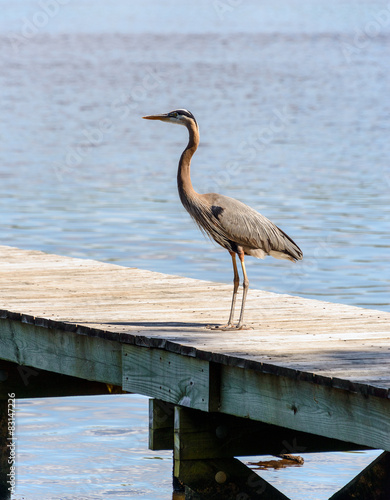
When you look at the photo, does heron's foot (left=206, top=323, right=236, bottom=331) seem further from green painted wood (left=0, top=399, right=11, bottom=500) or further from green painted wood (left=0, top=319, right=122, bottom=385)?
green painted wood (left=0, top=399, right=11, bottom=500)

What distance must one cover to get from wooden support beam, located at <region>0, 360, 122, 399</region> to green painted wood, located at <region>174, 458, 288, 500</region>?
2056mm


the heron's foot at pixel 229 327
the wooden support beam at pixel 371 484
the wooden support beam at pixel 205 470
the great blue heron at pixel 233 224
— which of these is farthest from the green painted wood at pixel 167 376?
the wooden support beam at pixel 371 484

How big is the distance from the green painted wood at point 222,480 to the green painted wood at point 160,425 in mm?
327

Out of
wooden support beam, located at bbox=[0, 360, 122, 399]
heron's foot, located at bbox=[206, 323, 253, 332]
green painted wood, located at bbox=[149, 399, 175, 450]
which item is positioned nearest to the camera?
green painted wood, located at bbox=[149, 399, 175, 450]

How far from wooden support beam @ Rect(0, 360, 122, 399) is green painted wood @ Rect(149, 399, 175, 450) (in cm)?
166

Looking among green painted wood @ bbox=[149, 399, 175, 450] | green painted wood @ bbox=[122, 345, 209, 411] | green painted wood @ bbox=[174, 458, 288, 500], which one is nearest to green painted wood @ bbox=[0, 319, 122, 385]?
green painted wood @ bbox=[122, 345, 209, 411]

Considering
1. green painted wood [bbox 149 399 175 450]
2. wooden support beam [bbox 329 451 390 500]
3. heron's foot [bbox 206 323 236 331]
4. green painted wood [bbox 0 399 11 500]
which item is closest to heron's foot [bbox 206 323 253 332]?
heron's foot [bbox 206 323 236 331]

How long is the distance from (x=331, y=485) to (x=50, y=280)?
285 cm

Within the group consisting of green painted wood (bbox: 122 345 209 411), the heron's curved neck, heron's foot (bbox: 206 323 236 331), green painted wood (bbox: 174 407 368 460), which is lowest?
green painted wood (bbox: 174 407 368 460)

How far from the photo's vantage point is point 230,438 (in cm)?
686

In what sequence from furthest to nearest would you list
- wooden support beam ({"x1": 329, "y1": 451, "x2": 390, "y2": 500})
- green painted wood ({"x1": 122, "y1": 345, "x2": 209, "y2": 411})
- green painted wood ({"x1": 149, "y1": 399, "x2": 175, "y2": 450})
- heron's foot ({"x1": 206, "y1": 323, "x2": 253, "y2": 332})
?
heron's foot ({"x1": 206, "y1": 323, "x2": 253, "y2": 332}) < wooden support beam ({"x1": 329, "y1": 451, "x2": 390, "y2": 500}) < green painted wood ({"x1": 149, "y1": 399, "x2": 175, "y2": 450}) < green painted wood ({"x1": 122, "y1": 345, "x2": 209, "y2": 411})

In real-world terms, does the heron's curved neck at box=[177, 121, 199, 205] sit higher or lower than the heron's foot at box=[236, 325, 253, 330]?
higher

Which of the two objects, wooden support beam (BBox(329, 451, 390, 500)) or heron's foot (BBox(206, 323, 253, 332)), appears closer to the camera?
wooden support beam (BBox(329, 451, 390, 500))

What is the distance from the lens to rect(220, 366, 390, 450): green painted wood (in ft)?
18.7
